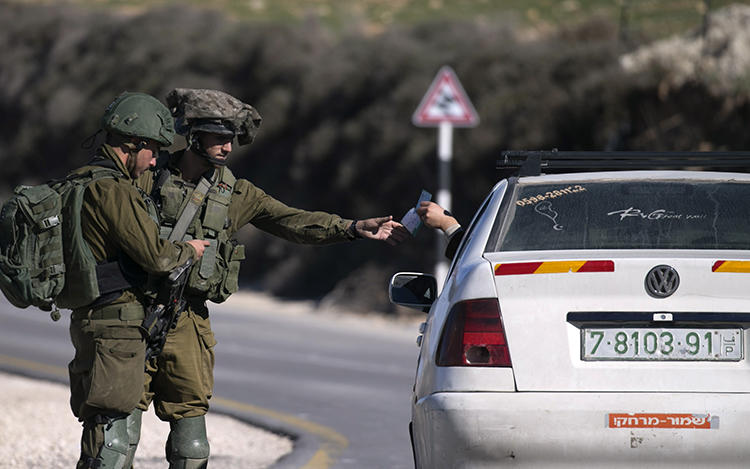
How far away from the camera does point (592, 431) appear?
15.6 ft

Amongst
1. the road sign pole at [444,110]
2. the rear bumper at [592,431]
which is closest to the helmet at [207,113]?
the rear bumper at [592,431]

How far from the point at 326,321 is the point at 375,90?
5.91 m

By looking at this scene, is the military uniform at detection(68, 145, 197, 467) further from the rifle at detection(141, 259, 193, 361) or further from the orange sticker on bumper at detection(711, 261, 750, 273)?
the orange sticker on bumper at detection(711, 261, 750, 273)

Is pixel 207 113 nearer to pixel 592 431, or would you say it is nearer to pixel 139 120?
pixel 139 120

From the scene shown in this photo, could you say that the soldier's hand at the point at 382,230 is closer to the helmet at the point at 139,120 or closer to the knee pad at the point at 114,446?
the helmet at the point at 139,120

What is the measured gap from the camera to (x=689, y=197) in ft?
18.5

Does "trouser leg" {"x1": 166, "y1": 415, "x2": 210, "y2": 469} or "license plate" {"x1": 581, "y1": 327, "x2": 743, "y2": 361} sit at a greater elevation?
"license plate" {"x1": 581, "y1": 327, "x2": 743, "y2": 361}

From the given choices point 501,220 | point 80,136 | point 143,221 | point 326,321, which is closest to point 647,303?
point 501,220

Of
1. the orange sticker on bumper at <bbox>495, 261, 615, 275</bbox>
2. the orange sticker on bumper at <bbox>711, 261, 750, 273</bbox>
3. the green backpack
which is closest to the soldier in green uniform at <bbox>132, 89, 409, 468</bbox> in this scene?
the green backpack

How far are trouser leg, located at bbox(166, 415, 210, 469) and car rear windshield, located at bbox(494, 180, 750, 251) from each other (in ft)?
5.80

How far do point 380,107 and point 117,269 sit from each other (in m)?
16.9

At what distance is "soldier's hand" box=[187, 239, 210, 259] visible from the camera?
588cm

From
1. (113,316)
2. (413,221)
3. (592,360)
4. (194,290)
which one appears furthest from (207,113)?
(592,360)

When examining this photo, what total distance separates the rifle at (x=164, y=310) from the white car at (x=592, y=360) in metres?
1.22
